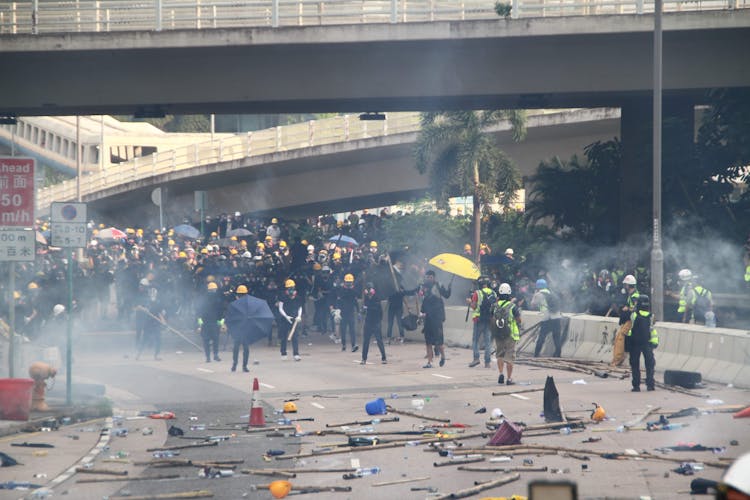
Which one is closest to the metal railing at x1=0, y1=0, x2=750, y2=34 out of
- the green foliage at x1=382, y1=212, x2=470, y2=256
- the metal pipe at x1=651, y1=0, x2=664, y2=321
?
the metal pipe at x1=651, y1=0, x2=664, y2=321

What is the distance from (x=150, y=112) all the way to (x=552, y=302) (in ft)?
36.0

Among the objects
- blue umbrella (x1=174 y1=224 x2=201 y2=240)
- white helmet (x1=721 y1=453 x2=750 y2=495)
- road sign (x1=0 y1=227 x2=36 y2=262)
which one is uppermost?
blue umbrella (x1=174 y1=224 x2=201 y2=240)

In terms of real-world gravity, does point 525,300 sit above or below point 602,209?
below

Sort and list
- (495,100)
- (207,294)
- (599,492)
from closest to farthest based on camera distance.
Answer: (599,492) < (207,294) < (495,100)

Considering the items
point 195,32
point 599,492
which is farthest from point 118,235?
point 599,492

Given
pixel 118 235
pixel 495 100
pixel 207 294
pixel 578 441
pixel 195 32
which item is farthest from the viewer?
pixel 118 235

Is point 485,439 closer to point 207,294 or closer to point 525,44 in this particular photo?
point 207,294

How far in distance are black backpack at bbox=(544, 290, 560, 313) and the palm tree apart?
15.0 metres

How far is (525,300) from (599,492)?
19381 millimetres

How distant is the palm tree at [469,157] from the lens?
4222 centimetres

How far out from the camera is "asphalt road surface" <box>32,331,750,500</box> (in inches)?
494

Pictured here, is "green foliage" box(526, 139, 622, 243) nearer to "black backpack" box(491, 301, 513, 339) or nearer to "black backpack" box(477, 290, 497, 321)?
"black backpack" box(477, 290, 497, 321)

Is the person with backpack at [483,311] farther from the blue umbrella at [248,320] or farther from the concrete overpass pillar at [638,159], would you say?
the concrete overpass pillar at [638,159]

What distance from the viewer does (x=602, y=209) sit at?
4288 centimetres
